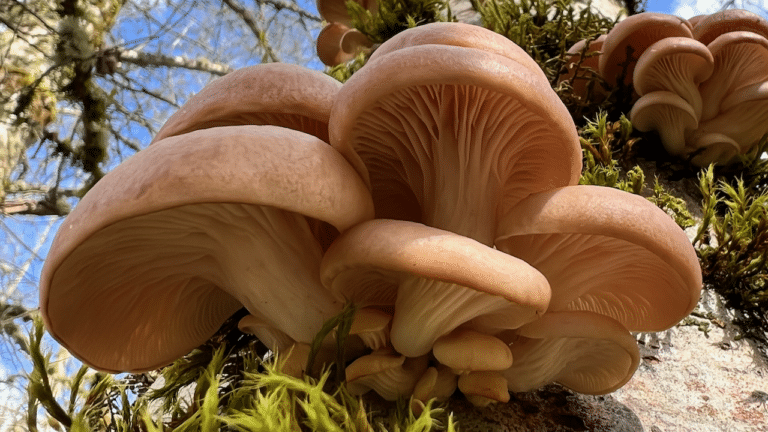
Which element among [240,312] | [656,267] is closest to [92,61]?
[240,312]

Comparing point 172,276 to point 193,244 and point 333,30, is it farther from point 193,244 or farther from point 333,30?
point 333,30

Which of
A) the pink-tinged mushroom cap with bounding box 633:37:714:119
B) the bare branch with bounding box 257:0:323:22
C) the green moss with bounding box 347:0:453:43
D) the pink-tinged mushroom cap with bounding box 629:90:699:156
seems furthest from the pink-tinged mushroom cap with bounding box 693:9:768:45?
the bare branch with bounding box 257:0:323:22

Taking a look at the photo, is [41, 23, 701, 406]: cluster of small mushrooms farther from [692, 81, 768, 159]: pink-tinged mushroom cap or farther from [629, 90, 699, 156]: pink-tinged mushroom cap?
[692, 81, 768, 159]: pink-tinged mushroom cap

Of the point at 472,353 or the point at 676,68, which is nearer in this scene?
the point at 472,353

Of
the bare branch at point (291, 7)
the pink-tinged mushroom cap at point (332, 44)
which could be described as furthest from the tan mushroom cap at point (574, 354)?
the bare branch at point (291, 7)

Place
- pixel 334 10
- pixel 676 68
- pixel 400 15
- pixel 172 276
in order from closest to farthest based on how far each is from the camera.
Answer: pixel 172 276, pixel 676 68, pixel 400 15, pixel 334 10

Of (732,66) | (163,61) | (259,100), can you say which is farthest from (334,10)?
(259,100)
